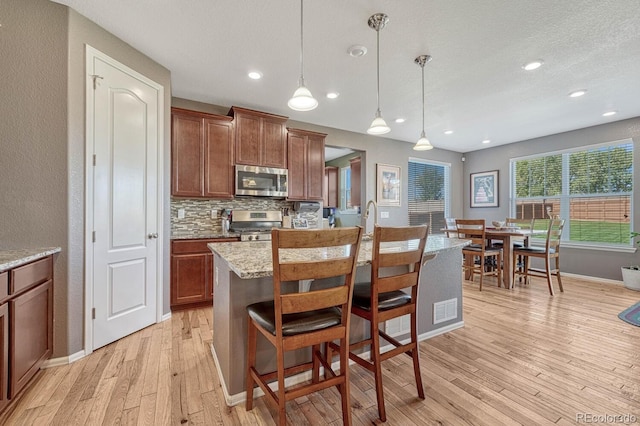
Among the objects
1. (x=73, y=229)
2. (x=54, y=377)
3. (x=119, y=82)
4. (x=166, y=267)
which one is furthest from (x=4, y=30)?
(x=54, y=377)

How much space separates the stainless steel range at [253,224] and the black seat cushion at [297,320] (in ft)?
7.36

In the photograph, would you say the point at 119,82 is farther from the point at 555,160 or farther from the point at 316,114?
the point at 555,160

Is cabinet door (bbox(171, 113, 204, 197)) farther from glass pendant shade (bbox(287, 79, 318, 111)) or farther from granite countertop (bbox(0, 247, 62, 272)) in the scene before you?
glass pendant shade (bbox(287, 79, 318, 111))

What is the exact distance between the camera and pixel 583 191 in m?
4.83

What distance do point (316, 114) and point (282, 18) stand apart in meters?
2.10

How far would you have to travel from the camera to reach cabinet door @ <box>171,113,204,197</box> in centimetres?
330

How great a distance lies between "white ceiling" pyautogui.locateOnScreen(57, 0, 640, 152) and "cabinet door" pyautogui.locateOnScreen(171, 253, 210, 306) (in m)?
2.02

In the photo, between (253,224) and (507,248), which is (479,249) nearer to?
(507,248)

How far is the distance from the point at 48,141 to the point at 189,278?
1818mm

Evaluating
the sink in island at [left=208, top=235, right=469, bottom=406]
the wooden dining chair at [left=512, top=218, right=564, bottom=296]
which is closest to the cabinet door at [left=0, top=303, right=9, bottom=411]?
the sink in island at [left=208, top=235, right=469, bottom=406]

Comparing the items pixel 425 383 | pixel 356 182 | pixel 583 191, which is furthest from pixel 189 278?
pixel 583 191

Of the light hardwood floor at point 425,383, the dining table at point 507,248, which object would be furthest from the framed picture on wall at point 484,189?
the light hardwood floor at point 425,383

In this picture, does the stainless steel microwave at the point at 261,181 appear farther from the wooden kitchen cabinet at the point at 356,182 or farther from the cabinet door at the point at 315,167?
the wooden kitchen cabinet at the point at 356,182

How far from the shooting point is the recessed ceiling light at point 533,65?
269cm
